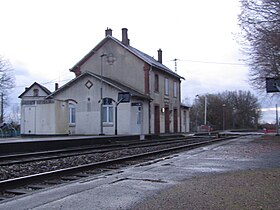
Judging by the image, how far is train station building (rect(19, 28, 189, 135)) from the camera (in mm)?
32500

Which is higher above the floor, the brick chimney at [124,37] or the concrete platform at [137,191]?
the brick chimney at [124,37]

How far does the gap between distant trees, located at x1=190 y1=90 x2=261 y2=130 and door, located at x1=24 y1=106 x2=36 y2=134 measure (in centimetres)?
6498

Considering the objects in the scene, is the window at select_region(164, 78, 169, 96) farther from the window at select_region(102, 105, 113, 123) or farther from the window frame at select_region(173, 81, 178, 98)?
the window at select_region(102, 105, 113, 123)

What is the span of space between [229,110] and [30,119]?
77.3 m

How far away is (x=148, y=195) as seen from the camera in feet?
23.3

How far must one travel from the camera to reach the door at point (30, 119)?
33.2 meters

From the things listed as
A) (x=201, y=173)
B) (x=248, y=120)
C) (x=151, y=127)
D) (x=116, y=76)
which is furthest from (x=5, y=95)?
(x=248, y=120)

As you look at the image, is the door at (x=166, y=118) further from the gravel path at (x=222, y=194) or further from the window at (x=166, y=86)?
the gravel path at (x=222, y=194)

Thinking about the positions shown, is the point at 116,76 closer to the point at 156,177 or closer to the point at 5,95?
the point at 5,95

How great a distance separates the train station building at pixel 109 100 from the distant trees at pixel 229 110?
52715 mm

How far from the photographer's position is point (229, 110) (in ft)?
336

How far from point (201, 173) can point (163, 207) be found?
428 cm

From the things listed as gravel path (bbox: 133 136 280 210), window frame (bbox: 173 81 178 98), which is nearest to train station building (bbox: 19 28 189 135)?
window frame (bbox: 173 81 178 98)

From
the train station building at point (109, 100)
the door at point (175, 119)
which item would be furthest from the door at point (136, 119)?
the door at point (175, 119)
